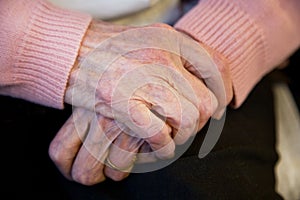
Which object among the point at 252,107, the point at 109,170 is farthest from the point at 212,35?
the point at 109,170

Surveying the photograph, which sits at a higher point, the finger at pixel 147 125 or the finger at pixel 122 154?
the finger at pixel 147 125

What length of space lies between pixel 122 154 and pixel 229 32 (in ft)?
0.90

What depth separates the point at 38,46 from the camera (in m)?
0.69

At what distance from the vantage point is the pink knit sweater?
2.24ft

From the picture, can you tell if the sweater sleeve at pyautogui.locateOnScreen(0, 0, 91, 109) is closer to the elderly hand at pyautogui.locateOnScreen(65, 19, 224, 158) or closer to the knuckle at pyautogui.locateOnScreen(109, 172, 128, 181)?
the elderly hand at pyautogui.locateOnScreen(65, 19, 224, 158)

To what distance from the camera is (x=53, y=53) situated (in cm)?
68

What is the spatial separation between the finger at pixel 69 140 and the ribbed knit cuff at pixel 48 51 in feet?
0.11

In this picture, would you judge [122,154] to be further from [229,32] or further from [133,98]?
[229,32]

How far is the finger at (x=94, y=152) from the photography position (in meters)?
0.67

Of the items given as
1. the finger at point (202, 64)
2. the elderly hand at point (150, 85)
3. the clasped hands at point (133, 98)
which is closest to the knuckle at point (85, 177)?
the clasped hands at point (133, 98)

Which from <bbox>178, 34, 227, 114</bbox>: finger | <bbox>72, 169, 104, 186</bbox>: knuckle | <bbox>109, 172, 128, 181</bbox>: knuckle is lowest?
<bbox>72, 169, 104, 186</bbox>: knuckle

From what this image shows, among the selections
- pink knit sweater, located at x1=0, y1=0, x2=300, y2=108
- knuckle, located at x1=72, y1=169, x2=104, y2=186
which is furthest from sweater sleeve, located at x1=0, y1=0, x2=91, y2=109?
knuckle, located at x1=72, y1=169, x2=104, y2=186

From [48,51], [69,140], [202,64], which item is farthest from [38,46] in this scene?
[202,64]

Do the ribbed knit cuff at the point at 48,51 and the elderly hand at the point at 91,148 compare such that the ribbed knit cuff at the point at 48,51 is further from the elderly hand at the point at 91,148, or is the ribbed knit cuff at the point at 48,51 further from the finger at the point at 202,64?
the finger at the point at 202,64
